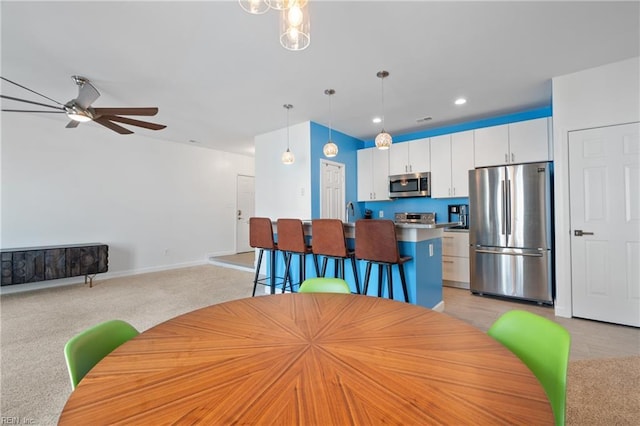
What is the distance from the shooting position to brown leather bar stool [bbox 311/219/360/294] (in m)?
2.81

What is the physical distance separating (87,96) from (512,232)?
5.11 meters

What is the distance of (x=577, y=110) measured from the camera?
9.71 feet

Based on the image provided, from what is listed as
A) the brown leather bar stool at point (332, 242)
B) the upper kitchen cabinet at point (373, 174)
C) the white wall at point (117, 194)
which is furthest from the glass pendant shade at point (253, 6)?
the white wall at point (117, 194)

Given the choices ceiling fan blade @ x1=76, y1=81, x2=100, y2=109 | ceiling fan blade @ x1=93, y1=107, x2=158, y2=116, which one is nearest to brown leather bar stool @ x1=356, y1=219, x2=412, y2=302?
ceiling fan blade @ x1=93, y1=107, x2=158, y2=116

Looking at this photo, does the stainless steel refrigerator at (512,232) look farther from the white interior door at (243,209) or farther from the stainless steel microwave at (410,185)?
the white interior door at (243,209)

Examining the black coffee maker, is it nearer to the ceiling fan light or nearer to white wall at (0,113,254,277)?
white wall at (0,113,254,277)

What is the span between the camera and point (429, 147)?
15.3 ft

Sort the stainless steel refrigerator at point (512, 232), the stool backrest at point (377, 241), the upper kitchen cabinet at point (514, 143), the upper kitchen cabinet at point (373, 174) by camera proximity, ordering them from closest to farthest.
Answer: the stool backrest at point (377, 241), the stainless steel refrigerator at point (512, 232), the upper kitchen cabinet at point (514, 143), the upper kitchen cabinet at point (373, 174)

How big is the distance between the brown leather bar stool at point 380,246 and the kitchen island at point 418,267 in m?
0.14

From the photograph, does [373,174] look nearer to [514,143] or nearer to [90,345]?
[514,143]

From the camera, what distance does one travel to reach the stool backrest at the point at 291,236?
3.15m

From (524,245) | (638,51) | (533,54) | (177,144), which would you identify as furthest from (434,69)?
(177,144)

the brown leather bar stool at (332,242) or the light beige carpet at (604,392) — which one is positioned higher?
the brown leather bar stool at (332,242)

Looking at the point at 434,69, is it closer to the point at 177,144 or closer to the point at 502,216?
the point at 502,216
